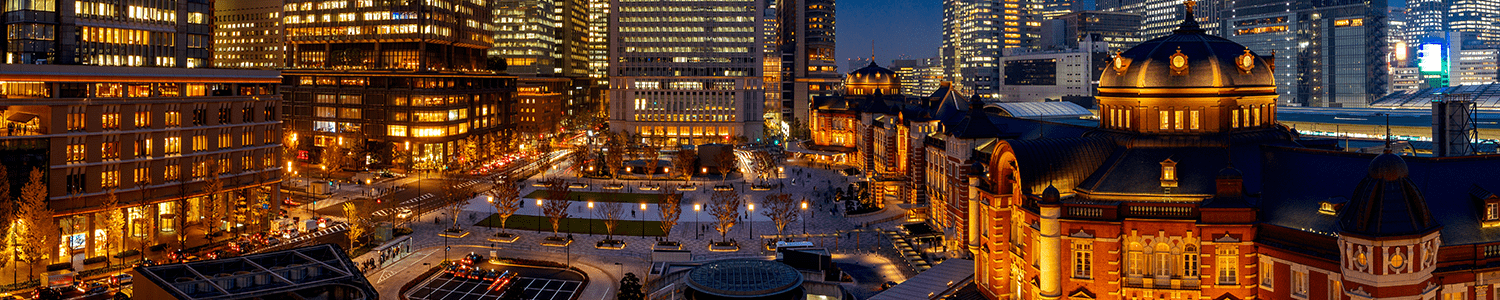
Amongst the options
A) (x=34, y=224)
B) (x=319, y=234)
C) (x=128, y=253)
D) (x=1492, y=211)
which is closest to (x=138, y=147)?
(x=128, y=253)

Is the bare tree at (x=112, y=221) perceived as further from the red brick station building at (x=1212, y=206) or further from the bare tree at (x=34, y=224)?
the red brick station building at (x=1212, y=206)

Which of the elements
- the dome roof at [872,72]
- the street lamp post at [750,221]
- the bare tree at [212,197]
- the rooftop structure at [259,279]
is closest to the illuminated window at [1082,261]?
the rooftop structure at [259,279]

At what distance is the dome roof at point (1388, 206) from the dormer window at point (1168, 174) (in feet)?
31.9

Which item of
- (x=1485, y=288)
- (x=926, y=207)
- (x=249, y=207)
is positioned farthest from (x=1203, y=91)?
(x=249, y=207)

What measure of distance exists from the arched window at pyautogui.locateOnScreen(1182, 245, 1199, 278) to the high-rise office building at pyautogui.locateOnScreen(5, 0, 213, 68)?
86.4 metres

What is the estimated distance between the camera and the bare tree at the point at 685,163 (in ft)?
457

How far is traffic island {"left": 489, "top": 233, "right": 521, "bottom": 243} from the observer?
89.2 m

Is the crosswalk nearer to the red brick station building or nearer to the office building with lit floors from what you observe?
the office building with lit floors

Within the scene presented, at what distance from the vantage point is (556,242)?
89.1 meters

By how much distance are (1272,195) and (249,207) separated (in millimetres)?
85615

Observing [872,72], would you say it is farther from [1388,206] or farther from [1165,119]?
[1388,206]

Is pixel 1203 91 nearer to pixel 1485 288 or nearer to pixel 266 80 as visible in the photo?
pixel 1485 288

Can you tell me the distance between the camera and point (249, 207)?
98.4 m

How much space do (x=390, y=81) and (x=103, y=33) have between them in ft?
252
